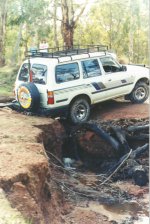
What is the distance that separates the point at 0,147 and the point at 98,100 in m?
4.61

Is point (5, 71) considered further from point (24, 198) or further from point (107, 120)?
point (24, 198)

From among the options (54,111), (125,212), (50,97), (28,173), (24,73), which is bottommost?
(125,212)

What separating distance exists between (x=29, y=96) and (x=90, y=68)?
6.88 feet

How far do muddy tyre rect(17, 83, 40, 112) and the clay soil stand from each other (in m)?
0.35

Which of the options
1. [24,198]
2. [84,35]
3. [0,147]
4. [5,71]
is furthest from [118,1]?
[24,198]

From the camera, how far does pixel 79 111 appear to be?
39.6 feet

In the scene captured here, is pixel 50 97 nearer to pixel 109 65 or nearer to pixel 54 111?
pixel 54 111

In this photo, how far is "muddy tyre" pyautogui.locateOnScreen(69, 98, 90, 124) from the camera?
38.7ft

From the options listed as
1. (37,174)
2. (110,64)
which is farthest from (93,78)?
(37,174)

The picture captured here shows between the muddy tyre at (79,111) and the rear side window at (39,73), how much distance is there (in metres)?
1.19

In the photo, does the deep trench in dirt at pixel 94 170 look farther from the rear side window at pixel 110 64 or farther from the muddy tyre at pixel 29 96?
the rear side window at pixel 110 64

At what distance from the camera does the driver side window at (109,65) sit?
12.4 m

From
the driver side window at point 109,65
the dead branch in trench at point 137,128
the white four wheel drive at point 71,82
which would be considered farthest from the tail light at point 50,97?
the dead branch in trench at point 137,128

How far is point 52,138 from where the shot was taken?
1145cm
